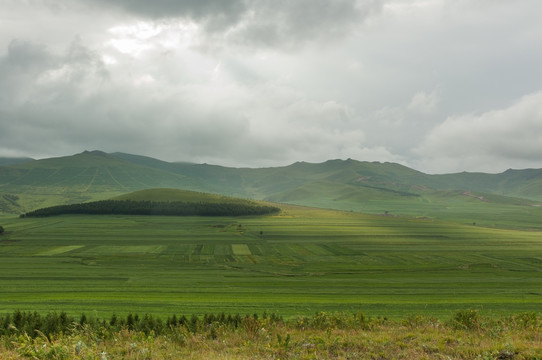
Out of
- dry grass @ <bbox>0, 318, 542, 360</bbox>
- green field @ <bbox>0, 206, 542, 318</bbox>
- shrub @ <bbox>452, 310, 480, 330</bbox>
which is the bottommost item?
green field @ <bbox>0, 206, 542, 318</bbox>

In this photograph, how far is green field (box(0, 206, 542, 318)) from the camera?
1924 inches

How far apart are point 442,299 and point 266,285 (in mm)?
32074

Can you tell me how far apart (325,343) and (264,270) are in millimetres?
67146

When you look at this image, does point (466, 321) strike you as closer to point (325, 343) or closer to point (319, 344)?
point (325, 343)

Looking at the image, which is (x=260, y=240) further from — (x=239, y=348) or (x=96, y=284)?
(x=239, y=348)

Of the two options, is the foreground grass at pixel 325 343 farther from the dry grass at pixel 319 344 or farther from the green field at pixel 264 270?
the green field at pixel 264 270

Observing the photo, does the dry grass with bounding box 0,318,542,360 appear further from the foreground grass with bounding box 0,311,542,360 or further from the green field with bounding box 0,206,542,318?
the green field with bounding box 0,206,542,318

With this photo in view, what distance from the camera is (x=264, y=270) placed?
81.1 m

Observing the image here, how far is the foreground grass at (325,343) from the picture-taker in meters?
13.9

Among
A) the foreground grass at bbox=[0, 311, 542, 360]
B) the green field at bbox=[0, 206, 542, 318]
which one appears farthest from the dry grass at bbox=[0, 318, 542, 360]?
the green field at bbox=[0, 206, 542, 318]

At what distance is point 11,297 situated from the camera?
53.7 meters

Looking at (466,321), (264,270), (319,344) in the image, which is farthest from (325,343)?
(264,270)

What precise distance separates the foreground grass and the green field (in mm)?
23290

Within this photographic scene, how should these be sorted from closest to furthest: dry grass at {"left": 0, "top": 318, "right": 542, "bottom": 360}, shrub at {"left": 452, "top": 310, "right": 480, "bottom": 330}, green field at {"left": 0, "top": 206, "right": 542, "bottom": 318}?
dry grass at {"left": 0, "top": 318, "right": 542, "bottom": 360}
shrub at {"left": 452, "top": 310, "right": 480, "bottom": 330}
green field at {"left": 0, "top": 206, "right": 542, "bottom": 318}
